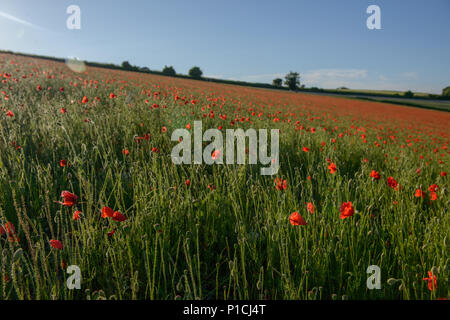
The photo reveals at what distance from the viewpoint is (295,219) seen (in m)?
1.31

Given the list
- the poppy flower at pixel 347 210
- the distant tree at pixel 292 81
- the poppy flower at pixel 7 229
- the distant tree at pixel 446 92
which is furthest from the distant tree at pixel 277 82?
the poppy flower at pixel 7 229

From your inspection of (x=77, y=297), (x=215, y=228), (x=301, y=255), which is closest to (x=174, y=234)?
(x=215, y=228)

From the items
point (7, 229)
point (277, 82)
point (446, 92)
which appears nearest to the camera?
point (7, 229)

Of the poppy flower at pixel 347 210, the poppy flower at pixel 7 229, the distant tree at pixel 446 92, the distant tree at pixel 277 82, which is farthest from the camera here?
the distant tree at pixel 277 82

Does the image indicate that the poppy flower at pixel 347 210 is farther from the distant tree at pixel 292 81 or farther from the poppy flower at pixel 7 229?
the distant tree at pixel 292 81

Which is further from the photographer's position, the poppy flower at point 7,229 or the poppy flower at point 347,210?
the poppy flower at point 347,210

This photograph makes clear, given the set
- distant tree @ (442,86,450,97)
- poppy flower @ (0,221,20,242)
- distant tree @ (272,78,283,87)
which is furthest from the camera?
distant tree @ (272,78,283,87)

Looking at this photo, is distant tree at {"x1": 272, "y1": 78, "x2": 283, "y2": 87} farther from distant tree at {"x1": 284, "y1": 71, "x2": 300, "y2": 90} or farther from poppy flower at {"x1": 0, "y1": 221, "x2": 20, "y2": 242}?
poppy flower at {"x1": 0, "y1": 221, "x2": 20, "y2": 242}

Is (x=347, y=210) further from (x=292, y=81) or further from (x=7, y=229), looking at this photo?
(x=292, y=81)

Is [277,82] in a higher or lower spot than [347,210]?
higher

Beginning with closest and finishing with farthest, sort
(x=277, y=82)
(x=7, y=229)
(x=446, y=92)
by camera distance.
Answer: (x=7, y=229)
(x=446, y=92)
(x=277, y=82)

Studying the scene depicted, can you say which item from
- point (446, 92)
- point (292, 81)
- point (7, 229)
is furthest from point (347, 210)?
point (446, 92)

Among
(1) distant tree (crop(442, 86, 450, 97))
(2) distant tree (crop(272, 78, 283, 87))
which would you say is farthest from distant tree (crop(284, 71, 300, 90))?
(1) distant tree (crop(442, 86, 450, 97))
